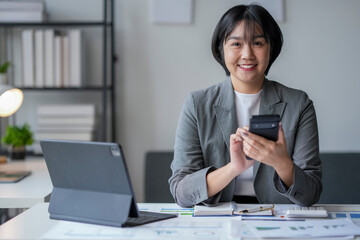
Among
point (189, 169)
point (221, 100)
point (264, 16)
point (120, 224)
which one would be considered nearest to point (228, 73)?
point (221, 100)

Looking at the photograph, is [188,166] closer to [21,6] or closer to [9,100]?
[9,100]

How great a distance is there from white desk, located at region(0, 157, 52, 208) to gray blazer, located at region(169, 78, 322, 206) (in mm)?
550

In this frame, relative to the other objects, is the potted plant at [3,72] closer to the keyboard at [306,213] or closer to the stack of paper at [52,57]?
the stack of paper at [52,57]

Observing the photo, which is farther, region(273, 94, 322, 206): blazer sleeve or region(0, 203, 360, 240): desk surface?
region(273, 94, 322, 206): blazer sleeve

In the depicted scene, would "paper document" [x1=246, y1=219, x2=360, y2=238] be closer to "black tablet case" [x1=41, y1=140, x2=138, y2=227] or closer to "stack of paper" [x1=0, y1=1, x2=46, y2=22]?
"black tablet case" [x1=41, y1=140, x2=138, y2=227]

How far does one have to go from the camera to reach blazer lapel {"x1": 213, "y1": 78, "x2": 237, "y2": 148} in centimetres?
180

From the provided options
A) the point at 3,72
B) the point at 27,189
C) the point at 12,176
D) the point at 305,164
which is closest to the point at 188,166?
the point at 305,164

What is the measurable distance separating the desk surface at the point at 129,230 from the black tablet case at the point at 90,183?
0.03m

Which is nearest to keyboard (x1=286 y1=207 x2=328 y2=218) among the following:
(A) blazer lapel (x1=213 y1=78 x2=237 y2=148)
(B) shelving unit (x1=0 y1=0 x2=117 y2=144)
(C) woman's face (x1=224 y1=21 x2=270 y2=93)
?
(A) blazer lapel (x1=213 y1=78 x2=237 y2=148)

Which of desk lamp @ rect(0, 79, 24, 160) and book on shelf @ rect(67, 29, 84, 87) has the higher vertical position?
book on shelf @ rect(67, 29, 84, 87)

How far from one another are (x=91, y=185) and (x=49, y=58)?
1660 millimetres

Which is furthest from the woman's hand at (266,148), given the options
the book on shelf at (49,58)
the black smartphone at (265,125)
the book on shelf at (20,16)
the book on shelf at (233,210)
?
the book on shelf at (20,16)

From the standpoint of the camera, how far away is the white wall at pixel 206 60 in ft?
9.94

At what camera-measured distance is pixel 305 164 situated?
1.71 meters
